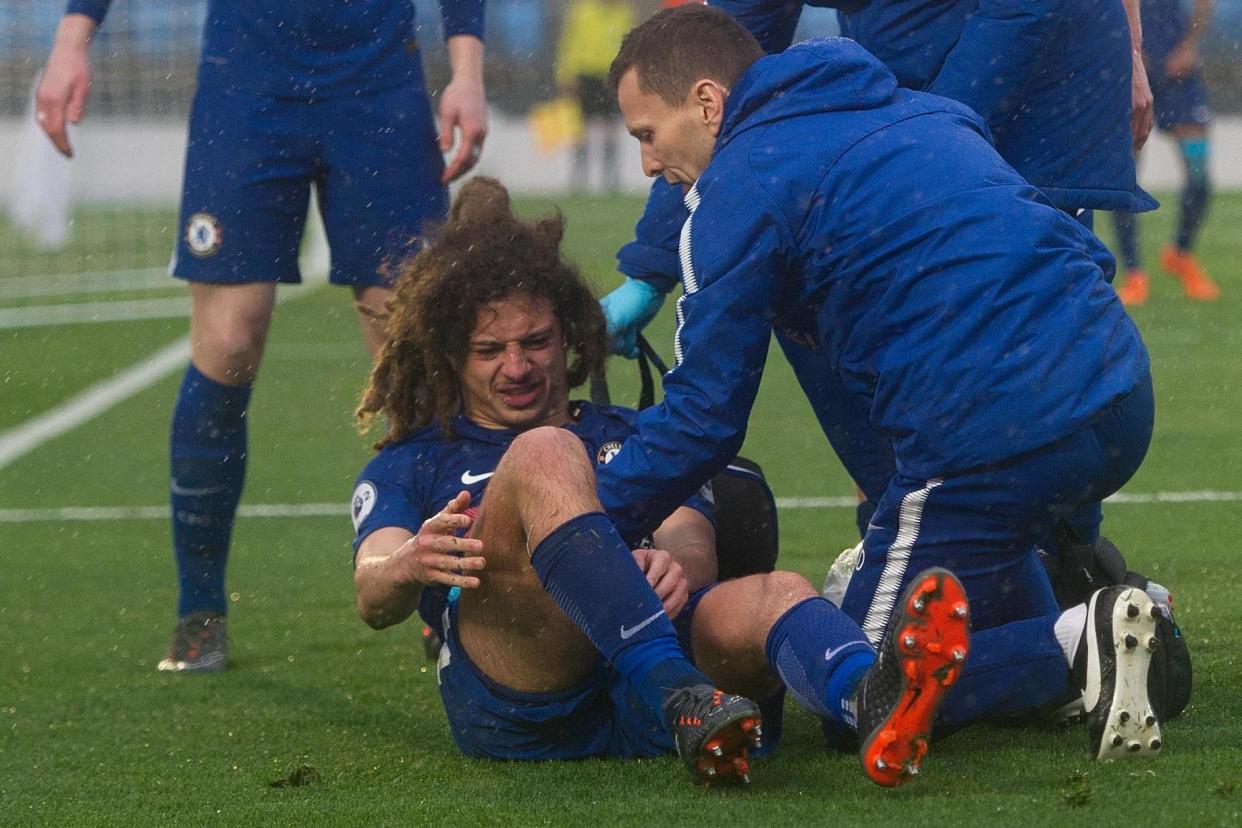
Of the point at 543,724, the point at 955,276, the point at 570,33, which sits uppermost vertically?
the point at 955,276

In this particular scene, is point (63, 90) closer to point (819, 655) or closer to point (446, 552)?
point (446, 552)

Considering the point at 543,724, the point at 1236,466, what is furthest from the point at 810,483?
the point at 543,724

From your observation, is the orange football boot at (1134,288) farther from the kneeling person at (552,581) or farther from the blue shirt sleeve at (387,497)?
the blue shirt sleeve at (387,497)

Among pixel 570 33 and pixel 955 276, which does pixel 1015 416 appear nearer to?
pixel 955 276

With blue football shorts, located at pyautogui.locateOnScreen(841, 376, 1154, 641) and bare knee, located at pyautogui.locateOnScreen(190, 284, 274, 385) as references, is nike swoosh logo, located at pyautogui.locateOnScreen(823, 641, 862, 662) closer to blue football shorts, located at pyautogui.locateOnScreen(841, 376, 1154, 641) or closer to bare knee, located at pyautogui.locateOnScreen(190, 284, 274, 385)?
blue football shorts, located at pyautogui.locateOnScreen(841, 376, 1154, 641)

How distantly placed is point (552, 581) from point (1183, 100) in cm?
1008

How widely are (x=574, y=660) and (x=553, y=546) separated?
301 mm

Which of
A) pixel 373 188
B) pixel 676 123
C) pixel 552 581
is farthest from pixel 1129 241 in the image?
pixel 552 581

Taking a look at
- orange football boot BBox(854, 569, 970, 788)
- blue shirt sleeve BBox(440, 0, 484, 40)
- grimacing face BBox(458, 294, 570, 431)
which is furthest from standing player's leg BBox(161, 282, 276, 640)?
orange football boot BBox(854, 569, 970, 788)

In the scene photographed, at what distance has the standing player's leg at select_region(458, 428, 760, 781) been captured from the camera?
2826 millimetres

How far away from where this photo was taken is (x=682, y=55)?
3250mm

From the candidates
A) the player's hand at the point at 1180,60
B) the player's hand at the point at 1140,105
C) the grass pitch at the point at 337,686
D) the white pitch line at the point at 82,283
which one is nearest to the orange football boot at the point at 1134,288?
the player's hand at the point at 1180,60

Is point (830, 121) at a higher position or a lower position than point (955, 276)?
higher

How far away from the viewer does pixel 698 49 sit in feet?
10.7
